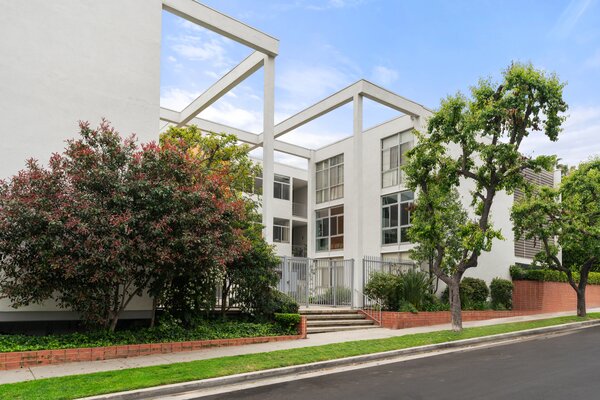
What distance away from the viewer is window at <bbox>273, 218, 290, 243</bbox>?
31.7m

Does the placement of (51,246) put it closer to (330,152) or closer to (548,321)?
(548,321)

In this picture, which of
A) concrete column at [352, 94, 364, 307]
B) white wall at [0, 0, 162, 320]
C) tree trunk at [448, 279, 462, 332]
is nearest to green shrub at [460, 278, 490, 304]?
concrete column at [352, 94, 364, 307]

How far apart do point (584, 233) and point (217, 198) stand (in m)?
14.7

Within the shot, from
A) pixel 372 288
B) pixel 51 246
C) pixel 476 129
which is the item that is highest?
pixel 476 129

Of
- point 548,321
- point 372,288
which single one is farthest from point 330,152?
point 548,321

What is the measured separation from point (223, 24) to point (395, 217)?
11.2 metres

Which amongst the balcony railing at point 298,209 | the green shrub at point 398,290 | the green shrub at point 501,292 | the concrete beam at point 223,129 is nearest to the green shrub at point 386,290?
the green shrub at point 398,290

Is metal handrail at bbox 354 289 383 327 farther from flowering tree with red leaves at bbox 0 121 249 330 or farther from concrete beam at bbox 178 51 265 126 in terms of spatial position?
concrete beam at bbox 178 51 265 126

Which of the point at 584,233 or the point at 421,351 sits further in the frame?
the point at 584,233

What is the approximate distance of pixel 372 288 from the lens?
55.4 feet

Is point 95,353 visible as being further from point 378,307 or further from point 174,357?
point 378,307

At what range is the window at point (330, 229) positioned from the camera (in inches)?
1017

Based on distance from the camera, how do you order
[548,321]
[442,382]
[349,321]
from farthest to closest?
1. [548,321]
2. [349,321]
3. [442,382]

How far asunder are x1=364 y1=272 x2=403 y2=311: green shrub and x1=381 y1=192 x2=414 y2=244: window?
491 cm
